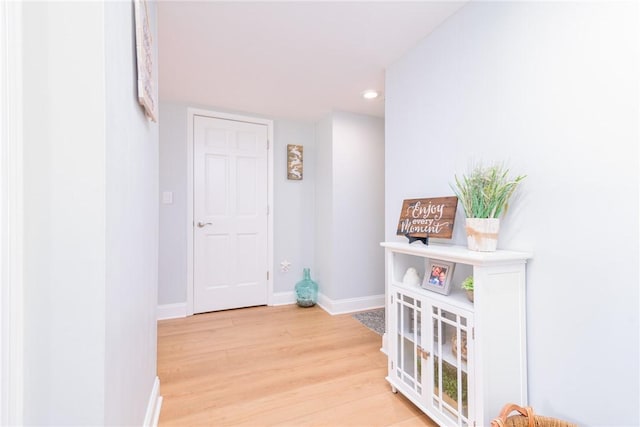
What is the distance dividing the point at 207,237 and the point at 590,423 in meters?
3.00

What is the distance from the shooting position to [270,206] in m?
3.35

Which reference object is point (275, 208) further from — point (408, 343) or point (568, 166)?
point (568, 166)

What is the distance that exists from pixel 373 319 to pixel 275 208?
161cm

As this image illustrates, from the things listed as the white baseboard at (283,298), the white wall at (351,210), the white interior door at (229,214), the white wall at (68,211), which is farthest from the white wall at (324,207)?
the white wall at (68,211)

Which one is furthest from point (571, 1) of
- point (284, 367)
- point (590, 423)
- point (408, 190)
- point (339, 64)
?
point (284, 367)

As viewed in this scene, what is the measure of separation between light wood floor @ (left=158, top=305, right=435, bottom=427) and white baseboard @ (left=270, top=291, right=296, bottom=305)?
45 centimetres

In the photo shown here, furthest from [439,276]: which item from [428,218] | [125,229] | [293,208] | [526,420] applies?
[293,208]

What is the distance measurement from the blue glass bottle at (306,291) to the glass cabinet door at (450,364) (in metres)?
1.95

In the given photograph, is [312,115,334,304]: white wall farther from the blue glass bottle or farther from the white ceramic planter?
the white ceramic planter

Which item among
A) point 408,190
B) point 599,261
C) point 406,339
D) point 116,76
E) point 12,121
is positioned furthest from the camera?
point 408,190

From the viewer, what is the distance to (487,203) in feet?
4.29

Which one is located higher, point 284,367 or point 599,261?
point 599,261

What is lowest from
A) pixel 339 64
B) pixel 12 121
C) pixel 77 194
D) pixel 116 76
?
pixel 77 194

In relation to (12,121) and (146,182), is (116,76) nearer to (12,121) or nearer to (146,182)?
(12,121)
